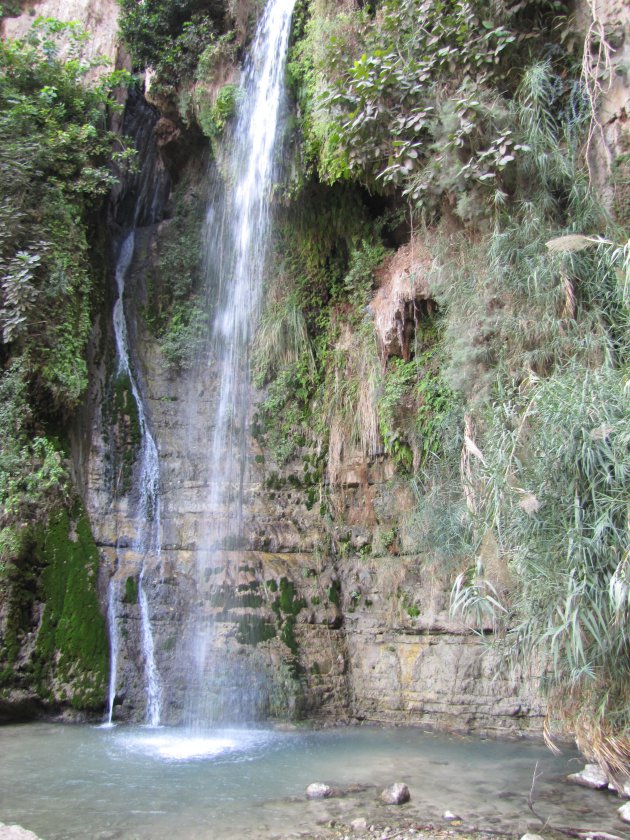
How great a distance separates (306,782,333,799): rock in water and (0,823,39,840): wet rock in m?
1.91

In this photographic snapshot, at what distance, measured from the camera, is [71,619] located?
7.77 m

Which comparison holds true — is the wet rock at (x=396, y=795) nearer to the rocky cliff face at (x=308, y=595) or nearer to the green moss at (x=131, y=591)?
the rocky cliff face at (x=308, y=595)

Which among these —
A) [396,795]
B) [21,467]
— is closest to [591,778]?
[396,795]

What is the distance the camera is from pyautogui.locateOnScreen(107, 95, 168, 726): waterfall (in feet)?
25.7

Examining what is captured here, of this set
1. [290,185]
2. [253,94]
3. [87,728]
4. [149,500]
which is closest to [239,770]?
[87,728]

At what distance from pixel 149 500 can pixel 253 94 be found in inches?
256

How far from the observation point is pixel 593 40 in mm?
6676

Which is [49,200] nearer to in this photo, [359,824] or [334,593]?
[334,593]

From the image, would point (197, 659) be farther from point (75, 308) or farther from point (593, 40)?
point (593, 40)

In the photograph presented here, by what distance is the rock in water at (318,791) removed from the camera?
15.9 feet

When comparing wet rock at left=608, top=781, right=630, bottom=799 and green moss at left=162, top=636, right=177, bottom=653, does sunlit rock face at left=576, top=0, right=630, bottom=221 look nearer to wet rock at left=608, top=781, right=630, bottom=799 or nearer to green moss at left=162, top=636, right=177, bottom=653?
wet rock at left=608, top=781, right=630, bottom=799

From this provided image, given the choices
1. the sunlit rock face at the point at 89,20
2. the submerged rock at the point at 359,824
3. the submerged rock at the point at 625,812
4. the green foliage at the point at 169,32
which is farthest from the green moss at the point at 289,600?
the sunlit rock face at the point at 89,20

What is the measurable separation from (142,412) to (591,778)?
23.8 ft

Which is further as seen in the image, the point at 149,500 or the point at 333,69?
the point at 149,500
